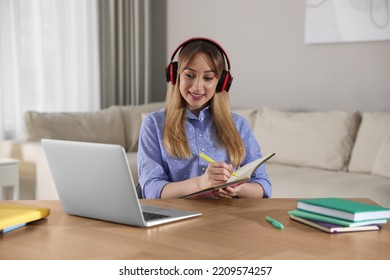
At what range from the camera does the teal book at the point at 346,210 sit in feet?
4.42

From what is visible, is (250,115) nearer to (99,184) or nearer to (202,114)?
(202,114)

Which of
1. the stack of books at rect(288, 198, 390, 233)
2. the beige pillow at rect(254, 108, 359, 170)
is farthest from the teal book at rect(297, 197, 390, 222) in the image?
the beige pillow at rect(254, 108, 359, 170)

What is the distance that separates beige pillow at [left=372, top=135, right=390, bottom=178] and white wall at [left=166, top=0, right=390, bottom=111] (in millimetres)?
585

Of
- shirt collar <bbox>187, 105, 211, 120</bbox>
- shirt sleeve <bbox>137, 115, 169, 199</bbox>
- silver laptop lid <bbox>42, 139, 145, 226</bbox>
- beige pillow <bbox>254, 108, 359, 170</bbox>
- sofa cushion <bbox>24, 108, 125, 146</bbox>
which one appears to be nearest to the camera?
silver laptop lid <bbox>42, 139, 145, 226</bbox>

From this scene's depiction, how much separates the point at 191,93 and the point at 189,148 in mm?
190

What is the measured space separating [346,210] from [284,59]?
3.14m

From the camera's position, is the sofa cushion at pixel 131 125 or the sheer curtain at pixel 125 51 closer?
the sofa cushion at pixel 131 125

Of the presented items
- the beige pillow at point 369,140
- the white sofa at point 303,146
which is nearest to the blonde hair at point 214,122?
the white sofa at point 303,146

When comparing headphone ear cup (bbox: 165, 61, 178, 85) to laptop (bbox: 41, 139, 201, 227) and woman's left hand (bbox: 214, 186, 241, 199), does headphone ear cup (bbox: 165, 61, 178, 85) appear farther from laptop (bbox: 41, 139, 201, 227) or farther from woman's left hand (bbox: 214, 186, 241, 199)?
laptop (bbox: 41, 139, 201, 227)

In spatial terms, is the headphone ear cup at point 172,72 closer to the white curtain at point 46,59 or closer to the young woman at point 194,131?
the young woman at point 194,131

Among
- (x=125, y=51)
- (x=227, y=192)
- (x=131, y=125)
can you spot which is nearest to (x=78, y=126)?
(x=131, y=125)

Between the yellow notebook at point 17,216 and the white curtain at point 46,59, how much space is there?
2.71 m

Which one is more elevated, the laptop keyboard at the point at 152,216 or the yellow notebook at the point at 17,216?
the yellow notebook at the point at 17,216

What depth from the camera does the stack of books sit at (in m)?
1.34
